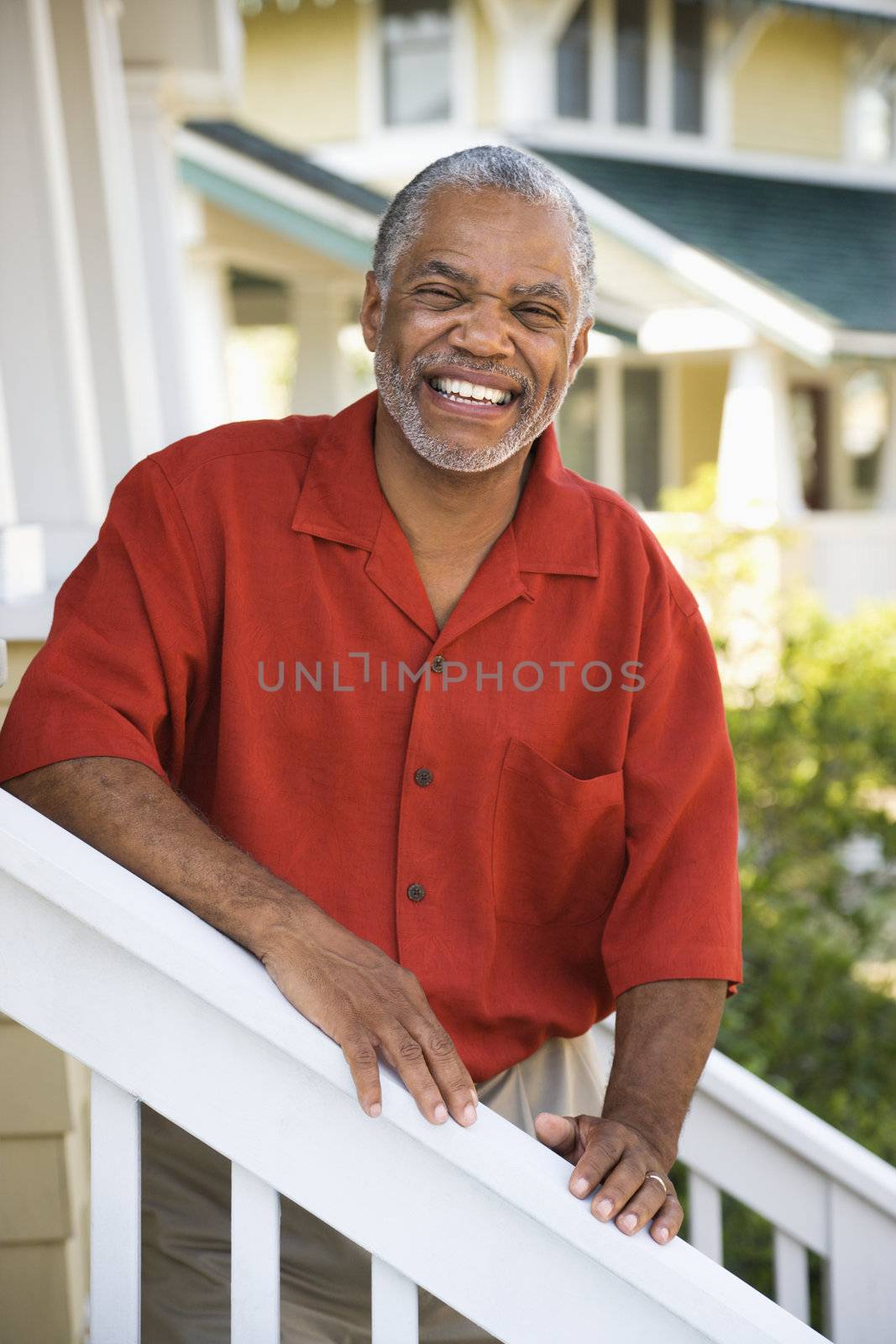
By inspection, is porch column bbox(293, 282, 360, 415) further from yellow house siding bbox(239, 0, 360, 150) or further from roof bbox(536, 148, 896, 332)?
roof bbox(536, 148, 896, 332)

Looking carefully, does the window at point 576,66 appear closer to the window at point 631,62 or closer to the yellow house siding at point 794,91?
the window at point 631,62

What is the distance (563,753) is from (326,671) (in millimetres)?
389

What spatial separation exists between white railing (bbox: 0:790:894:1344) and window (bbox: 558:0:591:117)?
1345cm

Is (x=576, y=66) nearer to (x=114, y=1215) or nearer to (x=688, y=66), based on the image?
(x=688, y=66)

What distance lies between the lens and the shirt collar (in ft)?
6.93

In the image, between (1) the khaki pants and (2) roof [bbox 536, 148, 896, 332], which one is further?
(2) roof [bbox 536, 148, 896, 332]

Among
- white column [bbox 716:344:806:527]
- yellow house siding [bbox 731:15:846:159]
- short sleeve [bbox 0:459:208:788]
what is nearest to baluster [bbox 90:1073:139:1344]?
short sleeve [bbox 0:459:208:788]

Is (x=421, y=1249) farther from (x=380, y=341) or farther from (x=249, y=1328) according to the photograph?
(x=380, y=341)

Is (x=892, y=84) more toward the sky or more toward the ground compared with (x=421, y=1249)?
more toward the sky

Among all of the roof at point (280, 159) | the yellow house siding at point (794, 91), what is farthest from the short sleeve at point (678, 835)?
the yellow house siding at point (794, 91)

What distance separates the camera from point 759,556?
364 inches

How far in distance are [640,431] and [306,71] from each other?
15.6 feet

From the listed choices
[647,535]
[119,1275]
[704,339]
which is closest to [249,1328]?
[119,1275]

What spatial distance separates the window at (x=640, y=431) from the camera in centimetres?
1452
